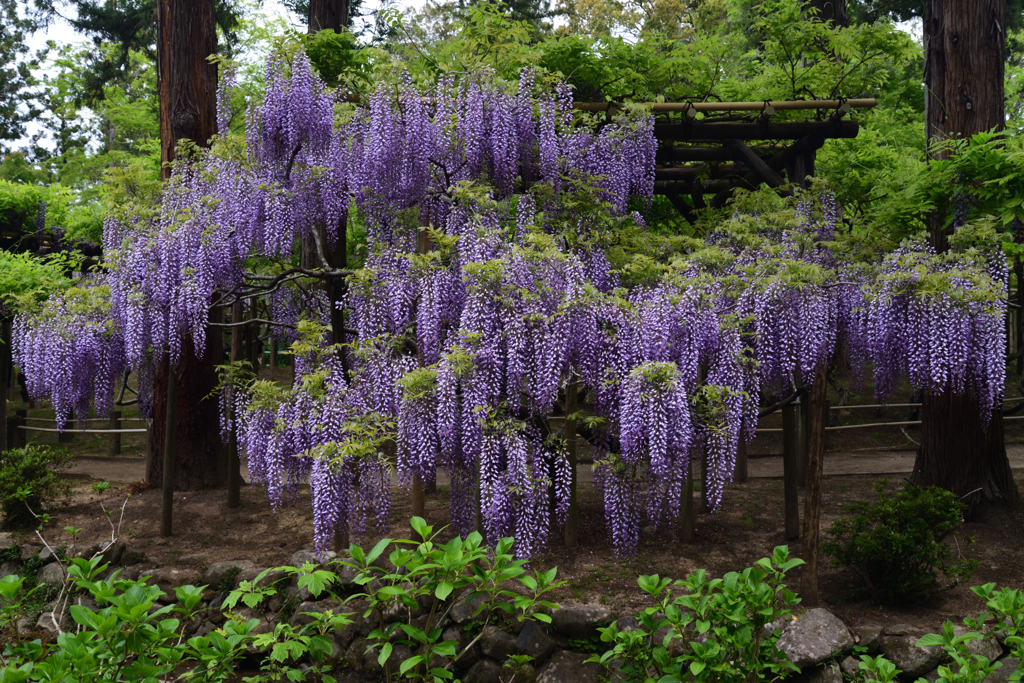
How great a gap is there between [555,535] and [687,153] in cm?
573

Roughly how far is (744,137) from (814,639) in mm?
6581

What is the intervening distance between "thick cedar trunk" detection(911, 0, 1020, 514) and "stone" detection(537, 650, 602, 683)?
452 centimetres

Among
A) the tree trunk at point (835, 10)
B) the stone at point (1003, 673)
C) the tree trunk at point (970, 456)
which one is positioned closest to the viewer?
the stone at point (1003, 673)

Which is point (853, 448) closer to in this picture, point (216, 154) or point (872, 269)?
point (872, 269)

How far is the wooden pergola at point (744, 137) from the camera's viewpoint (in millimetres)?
9312

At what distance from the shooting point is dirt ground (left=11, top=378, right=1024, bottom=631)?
6352 millimetres

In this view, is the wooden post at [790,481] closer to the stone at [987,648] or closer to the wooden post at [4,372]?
the stone at [987,648]

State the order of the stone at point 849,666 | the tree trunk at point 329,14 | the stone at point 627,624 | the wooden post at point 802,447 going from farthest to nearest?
the tree trunk at point 329,14 → the wooden post at point 802,447 → the stone at point 627,624 → the stone at point 849,666

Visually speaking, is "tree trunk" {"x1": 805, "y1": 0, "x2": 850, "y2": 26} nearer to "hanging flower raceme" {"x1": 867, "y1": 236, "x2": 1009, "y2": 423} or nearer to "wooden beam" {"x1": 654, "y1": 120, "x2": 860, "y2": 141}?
"wooden beam" {"x1": 654, "y1": 120, "x2": 860, "y2": 141}

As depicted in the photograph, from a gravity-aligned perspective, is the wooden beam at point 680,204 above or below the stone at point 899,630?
above

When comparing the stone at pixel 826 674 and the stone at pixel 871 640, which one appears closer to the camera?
the stone at pixel 826 674

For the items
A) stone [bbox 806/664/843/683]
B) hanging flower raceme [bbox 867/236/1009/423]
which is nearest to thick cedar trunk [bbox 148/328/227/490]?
stone [bbox 806/664/843/683]

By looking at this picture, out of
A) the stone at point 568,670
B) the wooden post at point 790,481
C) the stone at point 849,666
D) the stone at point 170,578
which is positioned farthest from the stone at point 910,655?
the stone at point 170,578

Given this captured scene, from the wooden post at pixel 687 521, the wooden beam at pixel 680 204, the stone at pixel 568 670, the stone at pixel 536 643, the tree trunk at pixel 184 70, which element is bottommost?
the stone at pixel 568 670
